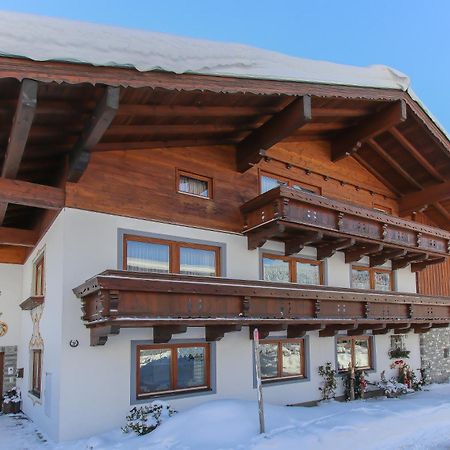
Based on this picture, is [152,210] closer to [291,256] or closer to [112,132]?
[112,132]

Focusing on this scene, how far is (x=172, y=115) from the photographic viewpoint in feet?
36.1

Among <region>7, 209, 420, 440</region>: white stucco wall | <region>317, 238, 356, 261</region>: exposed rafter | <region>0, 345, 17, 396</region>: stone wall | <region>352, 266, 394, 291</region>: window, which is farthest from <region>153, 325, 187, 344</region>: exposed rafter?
<region>352, 266, 394, 291</region>: window

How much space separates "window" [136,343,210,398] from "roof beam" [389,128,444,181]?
370 inches

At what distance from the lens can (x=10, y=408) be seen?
44.7 ft

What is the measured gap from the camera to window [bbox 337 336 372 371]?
1575cm

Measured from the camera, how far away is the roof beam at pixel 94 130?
8.45 meters

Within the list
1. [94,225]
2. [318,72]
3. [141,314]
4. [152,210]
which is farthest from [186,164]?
[141,314]

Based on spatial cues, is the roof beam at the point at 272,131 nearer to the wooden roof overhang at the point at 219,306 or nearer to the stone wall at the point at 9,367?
the wooden roof overhang at the point at 219,306

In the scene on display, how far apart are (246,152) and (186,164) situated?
5.89ft

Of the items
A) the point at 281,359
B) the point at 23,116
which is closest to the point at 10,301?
the point at 281,359

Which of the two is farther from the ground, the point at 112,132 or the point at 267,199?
the point at 112,132

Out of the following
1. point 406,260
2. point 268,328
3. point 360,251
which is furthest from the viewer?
point 406,260

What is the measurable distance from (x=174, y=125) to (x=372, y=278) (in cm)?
920

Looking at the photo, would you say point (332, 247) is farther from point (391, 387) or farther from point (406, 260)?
point (391, 387)
